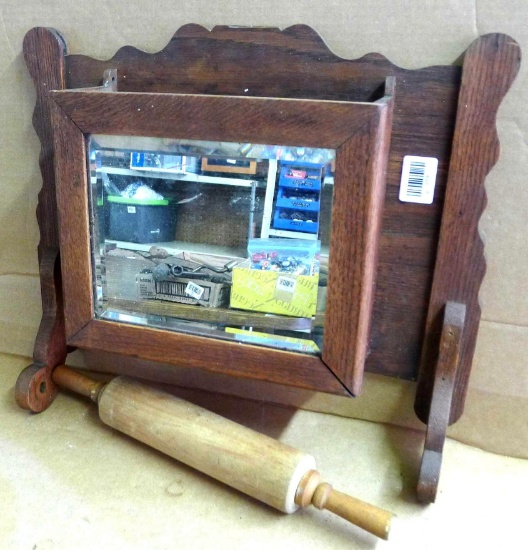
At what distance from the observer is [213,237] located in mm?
604

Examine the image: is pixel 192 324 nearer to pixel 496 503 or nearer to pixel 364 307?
pixel 364 307

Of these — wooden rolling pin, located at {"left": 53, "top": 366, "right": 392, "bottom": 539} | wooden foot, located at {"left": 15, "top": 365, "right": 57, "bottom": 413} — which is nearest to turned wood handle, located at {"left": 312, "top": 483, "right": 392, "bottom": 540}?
wooden rolling pin, located at {"left": 53, "top": 366, "right": 392, "bottom": 539}

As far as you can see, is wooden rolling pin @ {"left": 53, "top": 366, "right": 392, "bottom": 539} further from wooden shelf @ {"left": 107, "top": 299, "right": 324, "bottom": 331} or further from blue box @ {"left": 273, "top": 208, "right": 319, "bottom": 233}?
blue box @ {"left": 273, "top": 208, "right": 319, "bottom": 233}

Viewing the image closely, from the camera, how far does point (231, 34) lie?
0.60 metres

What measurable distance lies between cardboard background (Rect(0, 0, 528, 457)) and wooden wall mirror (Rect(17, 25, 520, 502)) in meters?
0.02

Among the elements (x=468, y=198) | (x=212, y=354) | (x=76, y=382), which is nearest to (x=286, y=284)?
(x=212, y=354)

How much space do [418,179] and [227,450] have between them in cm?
34

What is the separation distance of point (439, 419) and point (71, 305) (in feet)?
1.32

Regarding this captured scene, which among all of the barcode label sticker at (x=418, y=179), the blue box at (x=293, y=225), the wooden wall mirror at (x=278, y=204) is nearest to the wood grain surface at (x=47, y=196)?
the wooden wall mirror at (x=278, y=204)

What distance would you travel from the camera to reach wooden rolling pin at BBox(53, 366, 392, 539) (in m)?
0.52

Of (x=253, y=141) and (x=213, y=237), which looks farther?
(x=213, y=237)

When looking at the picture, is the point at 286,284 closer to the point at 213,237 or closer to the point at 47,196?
the point at 213,237

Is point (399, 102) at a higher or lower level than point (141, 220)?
higher

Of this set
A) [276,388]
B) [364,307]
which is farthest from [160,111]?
[276,388]
